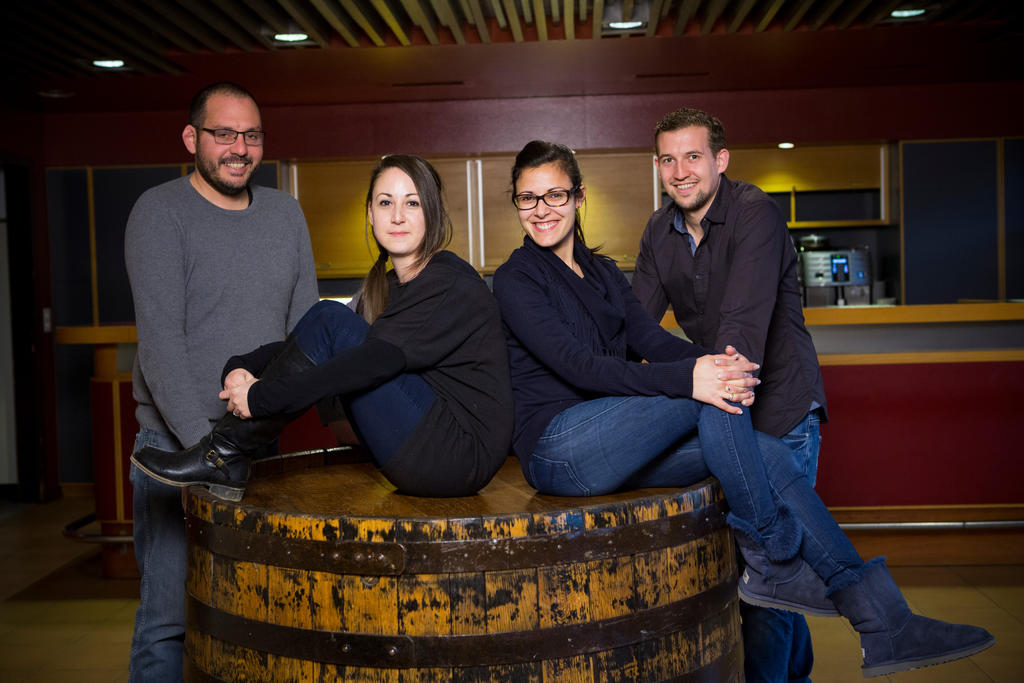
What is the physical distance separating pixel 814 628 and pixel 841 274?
4264mm

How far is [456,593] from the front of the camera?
4.70ft

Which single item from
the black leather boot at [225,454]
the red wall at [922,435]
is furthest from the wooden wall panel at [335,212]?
the black leather boot at [225,454]

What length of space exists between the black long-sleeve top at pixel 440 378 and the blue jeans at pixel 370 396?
0.07 feet

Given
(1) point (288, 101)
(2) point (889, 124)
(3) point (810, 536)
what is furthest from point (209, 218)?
(2) point (889, 124)

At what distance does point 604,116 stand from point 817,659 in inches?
193

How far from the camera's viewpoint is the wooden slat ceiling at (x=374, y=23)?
4.74 m

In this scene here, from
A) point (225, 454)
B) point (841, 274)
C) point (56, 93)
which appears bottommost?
point (225, 454)

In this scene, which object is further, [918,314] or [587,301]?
[918,314]

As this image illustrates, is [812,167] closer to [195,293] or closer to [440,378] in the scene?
[195,293]

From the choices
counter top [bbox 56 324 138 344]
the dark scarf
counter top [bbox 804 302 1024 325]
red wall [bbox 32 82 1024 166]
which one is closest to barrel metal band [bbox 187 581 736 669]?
the dark scarf

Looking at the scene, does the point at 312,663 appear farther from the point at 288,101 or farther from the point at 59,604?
the point at 288,101

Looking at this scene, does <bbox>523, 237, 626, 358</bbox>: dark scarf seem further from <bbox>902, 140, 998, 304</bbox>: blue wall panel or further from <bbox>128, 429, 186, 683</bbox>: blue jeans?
<bbox>902, 140, 998, 304</bbox>: blue wall panel

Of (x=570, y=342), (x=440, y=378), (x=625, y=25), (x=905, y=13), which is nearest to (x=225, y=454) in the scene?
(x=440, y=378)

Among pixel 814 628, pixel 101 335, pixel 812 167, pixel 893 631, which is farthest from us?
pixel 812 167
